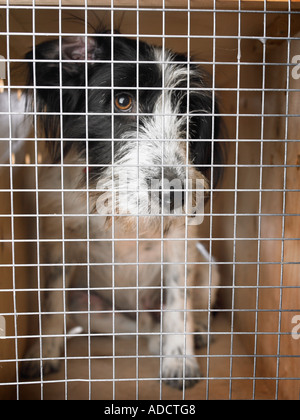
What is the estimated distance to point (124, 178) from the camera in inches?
58.0

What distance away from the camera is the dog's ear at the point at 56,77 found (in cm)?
141

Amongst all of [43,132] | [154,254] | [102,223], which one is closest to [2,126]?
[43,132]

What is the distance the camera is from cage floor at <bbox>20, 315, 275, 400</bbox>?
1521 millimetres

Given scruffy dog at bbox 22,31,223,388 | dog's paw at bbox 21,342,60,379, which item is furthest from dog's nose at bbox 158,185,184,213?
dog's paw at bbox 21,342,60,379

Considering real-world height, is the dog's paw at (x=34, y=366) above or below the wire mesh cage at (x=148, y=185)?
below

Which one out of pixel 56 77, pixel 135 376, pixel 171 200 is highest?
pixel 56 77

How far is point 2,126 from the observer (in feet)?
5.17

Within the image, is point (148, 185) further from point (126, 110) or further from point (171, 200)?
point (126, 110)

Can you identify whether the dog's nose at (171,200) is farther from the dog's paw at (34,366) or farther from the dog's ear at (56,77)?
the dog's paw at (34,366)

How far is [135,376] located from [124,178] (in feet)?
2.58

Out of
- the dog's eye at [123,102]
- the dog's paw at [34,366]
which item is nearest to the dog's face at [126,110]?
the dog's eye at [123,102]

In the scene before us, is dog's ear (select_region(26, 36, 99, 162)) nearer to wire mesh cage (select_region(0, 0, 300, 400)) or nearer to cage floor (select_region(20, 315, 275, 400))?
wire mesh cage (select_region(0, 0, 300, 400))

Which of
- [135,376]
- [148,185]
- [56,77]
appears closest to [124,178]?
[148,185]

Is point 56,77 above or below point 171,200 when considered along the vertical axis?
above
